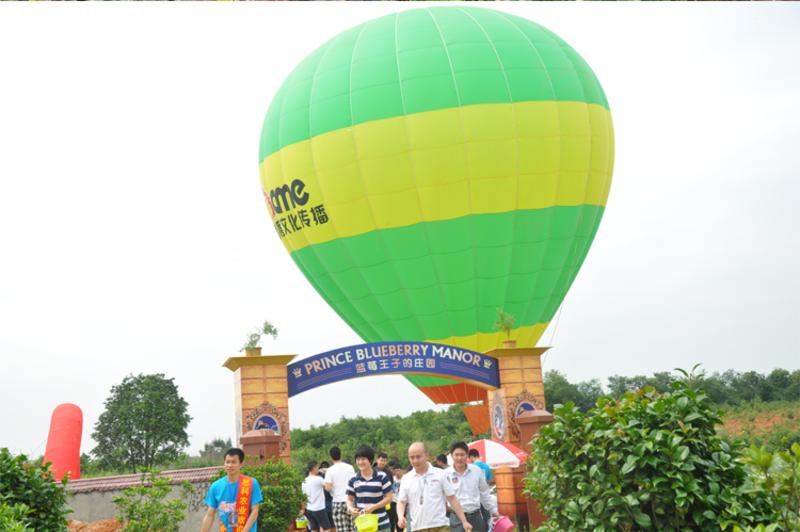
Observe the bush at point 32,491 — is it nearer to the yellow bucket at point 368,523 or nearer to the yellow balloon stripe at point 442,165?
the yellow bucket at point 368,523

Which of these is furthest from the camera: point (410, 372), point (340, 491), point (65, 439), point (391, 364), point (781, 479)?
point (65, 439)

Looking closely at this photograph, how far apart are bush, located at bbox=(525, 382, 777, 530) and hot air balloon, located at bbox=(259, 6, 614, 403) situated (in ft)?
52.3

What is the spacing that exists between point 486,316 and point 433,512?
48.8ft

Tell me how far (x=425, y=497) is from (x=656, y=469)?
292 centimetres

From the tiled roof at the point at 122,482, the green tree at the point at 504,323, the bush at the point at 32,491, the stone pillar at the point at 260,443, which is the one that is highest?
the green tree at the point at 504,323

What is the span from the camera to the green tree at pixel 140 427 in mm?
46344

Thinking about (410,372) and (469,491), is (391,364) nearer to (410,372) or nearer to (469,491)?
(410,372)

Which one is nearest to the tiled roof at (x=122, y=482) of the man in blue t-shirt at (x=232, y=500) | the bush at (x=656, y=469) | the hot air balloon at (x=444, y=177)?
the hot air balloon at (x=444, y=177)

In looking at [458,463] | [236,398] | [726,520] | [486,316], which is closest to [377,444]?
[486,316]

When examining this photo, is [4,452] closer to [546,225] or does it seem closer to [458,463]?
[458,463]

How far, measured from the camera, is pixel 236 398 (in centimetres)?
1862

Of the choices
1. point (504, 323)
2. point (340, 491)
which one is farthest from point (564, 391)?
point (340, 491)

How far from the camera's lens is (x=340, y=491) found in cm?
1316

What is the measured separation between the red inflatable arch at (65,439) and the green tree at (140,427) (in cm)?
2460
